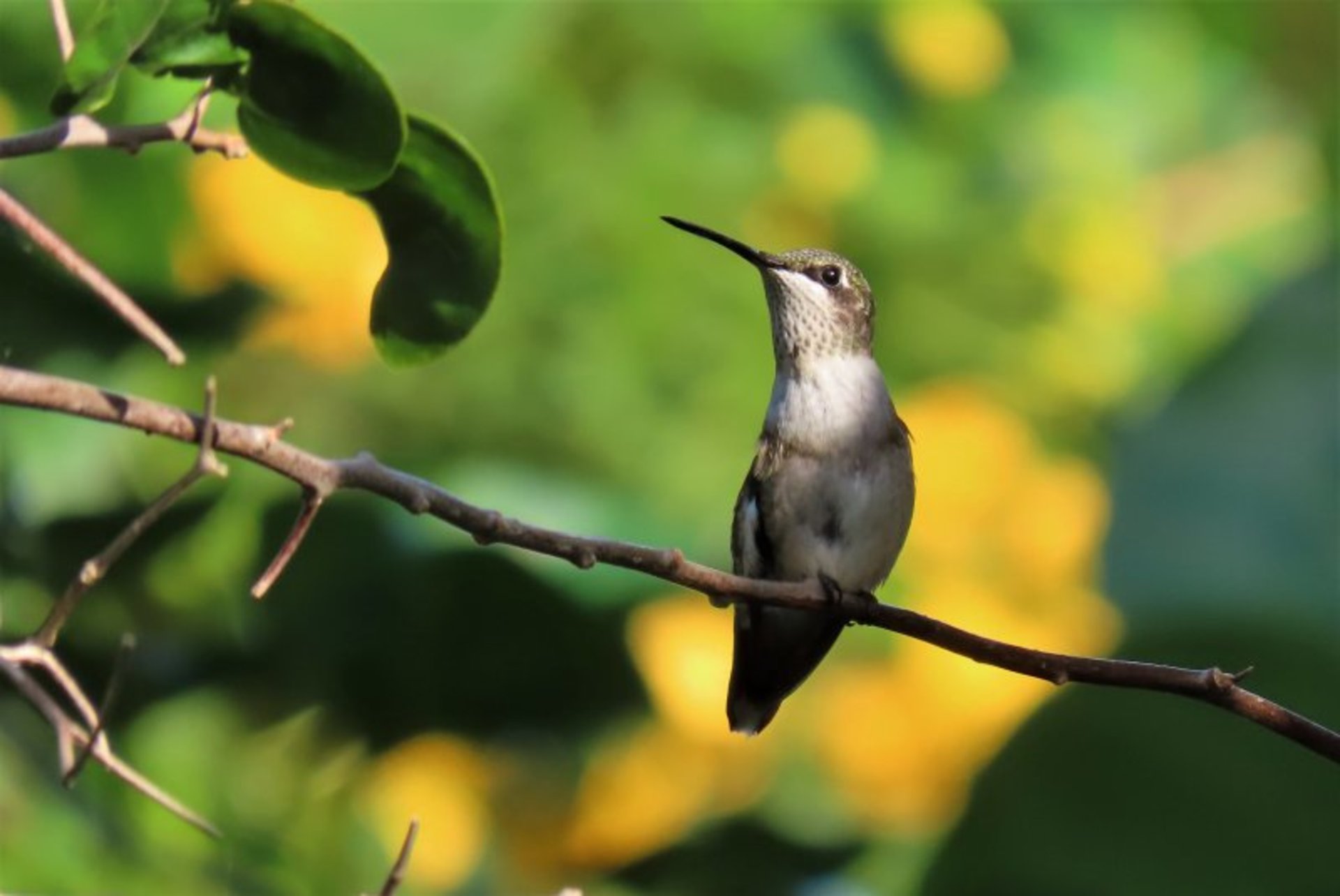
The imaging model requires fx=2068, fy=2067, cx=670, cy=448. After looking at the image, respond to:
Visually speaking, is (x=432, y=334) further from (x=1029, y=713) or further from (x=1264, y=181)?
(x=1264, y=181)

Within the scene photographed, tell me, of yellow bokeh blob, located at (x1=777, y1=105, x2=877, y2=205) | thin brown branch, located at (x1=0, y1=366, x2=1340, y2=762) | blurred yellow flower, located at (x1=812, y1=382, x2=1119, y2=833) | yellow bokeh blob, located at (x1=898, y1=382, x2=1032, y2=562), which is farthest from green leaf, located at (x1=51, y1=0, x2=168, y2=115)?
yellow bokeh blob, located at (x1=777, y1=105, x2=877, y2=205)

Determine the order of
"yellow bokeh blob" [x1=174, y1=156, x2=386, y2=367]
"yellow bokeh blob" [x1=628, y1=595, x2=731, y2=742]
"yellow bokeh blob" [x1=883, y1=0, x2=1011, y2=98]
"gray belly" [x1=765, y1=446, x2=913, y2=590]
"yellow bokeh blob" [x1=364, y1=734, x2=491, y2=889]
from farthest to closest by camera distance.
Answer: "yellow bokeh blob" [x1=883, y1=0, x2=1011, y2=98] < "yellow bokeh blob" [x1=174, y1=156, x2=386, y2=367] < "yellow bokeh blob" [x1=628, y1=595, x2=731, y2=742] < "yellow bokeh blob" [x1=364, y1=734, x2=491, y2=889] < "gray belly" [x1=765, y1=446, x2=913, y2=590]

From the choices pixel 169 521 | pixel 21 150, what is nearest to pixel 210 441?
pixel 21 150

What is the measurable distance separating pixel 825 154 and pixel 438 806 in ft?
5.72

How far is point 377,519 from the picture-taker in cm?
265

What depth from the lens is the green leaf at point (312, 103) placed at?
1188mm

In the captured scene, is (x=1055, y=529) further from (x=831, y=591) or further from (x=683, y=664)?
(x=831, y=591)

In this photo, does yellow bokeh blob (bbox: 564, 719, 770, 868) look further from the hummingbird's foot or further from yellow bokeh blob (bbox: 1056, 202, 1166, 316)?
yellow bokeh blob (bbox: 1056, 202, 1166, 316)

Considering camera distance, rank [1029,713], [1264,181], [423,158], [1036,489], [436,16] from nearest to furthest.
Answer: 1. [423,158]
2. [1029,713]
3. [1036,489]
4. [436,16]
5. [1264,181]

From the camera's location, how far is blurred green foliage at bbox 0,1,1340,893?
2514 millimetres

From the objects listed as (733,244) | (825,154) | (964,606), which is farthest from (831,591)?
(825,154)

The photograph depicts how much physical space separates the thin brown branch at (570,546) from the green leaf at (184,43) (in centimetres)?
20

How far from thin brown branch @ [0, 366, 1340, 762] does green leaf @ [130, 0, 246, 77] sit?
0.20 meters

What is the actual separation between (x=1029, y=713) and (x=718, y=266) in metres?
1.13
